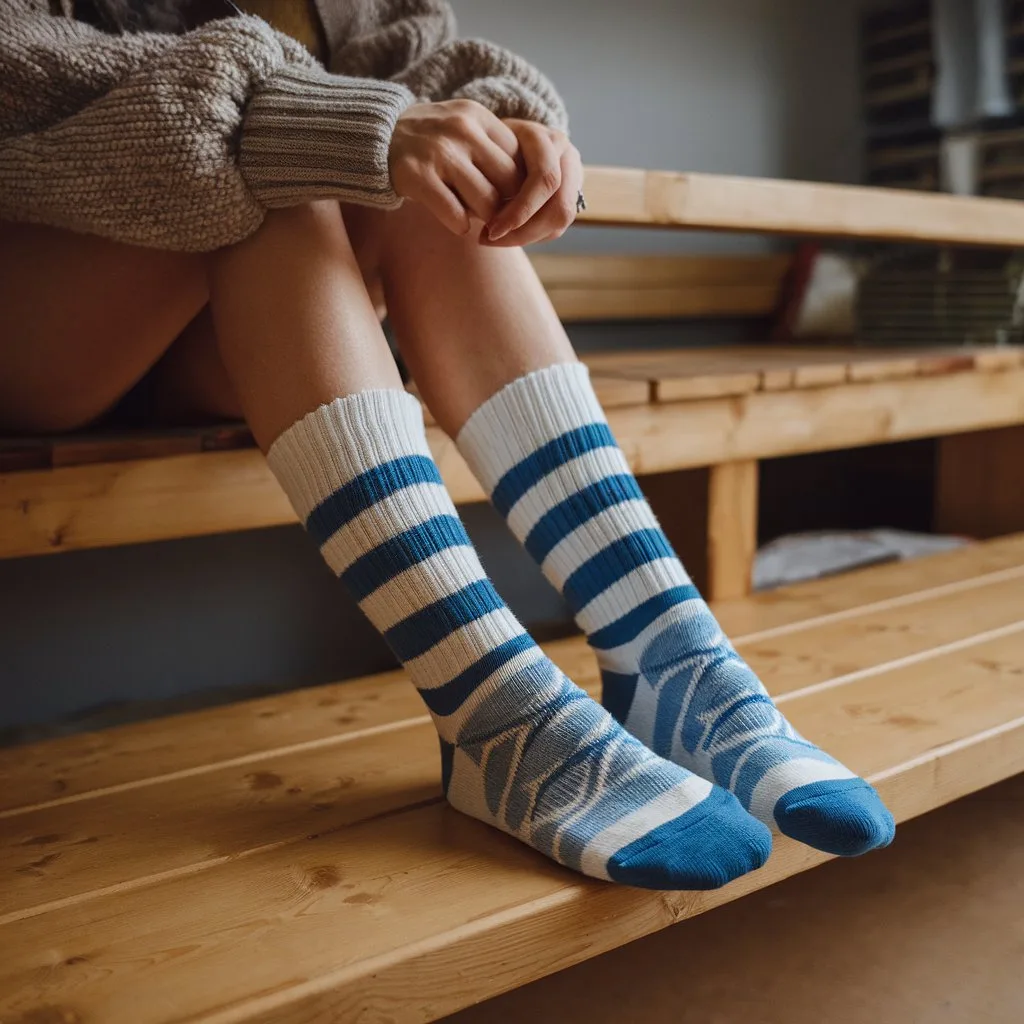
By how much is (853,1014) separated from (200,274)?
651 mm

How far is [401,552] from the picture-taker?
2.02 ft

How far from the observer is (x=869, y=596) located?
1.22 m

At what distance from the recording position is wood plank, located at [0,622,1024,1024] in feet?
1.70

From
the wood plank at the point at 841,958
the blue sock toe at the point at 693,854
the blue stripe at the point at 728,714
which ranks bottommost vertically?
the wood plank at the point at 841,958

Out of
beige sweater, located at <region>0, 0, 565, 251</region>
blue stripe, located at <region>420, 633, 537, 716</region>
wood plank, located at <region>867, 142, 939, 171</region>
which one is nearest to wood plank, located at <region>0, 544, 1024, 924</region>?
blue stripe, located at <region>420, 633, 537, 716</region>

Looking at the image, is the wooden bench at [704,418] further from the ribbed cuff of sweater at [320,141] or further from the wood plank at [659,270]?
the ribbed cuff of sweater at [320,141]

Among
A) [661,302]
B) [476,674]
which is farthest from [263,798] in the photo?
[661,302]

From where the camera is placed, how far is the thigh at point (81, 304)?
0.73 m

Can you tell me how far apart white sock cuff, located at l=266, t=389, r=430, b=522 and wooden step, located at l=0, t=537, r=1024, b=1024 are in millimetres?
204

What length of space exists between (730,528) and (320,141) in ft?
2.51

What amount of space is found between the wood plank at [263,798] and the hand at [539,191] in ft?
1.17

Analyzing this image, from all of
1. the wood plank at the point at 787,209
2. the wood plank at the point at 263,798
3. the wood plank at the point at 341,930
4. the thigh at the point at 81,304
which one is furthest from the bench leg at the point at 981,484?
the thigh at the point at 81,304

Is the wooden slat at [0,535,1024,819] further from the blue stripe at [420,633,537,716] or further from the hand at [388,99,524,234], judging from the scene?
the hand at [388,99,524,234]

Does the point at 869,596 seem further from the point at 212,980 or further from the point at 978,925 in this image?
the point at 212,980
